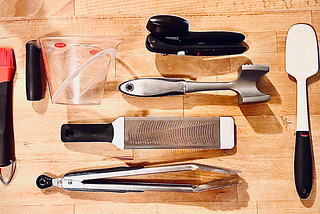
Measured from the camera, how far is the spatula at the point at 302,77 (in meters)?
0.64

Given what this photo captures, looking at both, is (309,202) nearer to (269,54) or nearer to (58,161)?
(269,54)

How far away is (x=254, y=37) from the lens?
673mm

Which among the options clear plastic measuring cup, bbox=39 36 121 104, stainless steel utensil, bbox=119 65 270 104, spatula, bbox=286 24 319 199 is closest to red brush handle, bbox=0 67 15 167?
clear plastic measuring cup, bbox=39 36 121 104

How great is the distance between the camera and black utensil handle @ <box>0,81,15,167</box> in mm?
641

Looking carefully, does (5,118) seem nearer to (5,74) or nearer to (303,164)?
(5,74)

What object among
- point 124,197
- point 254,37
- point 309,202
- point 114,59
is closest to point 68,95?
point 114,59

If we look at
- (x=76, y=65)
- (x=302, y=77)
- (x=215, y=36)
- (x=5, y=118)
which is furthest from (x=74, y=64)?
(x=302, y=77)

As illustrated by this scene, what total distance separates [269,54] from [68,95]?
0.49m

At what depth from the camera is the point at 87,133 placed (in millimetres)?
640

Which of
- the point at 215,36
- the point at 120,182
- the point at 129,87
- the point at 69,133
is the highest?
the point at 215,36

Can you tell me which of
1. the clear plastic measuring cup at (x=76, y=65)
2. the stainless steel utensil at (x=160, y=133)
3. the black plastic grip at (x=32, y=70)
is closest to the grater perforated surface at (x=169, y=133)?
the stainless steel utensil at (x=160, y=133)

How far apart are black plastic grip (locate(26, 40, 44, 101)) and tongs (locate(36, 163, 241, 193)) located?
198 mm

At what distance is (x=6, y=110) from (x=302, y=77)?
70 cm

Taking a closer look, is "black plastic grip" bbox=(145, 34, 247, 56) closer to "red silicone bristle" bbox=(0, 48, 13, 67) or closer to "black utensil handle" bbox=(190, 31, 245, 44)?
→ "black utensil handle" bbox=(190, 31, 245, 44)
